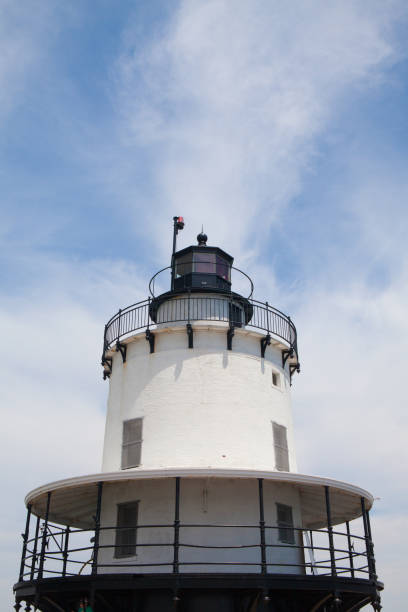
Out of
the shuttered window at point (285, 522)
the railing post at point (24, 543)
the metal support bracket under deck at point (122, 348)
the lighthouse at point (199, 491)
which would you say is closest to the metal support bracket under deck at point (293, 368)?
the lighthouse at point (199, 491)

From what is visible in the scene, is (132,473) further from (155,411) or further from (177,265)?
(177,265)

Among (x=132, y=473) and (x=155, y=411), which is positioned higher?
(x=155, y=411)

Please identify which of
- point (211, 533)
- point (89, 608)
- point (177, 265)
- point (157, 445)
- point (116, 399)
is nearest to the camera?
point (89, 608)

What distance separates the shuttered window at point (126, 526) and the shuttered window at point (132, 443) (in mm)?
1237

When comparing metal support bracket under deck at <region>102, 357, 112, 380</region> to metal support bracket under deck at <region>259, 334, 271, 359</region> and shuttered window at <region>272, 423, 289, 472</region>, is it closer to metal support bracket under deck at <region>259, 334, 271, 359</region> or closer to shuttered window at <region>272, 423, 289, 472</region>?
metal support bracket under deck at <region>259, 334, 271, 359</region>

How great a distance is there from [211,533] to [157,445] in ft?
9.97

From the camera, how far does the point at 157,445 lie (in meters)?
18.5

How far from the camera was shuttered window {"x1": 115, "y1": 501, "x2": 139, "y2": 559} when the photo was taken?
57.3 ft

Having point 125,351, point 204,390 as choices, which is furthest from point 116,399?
point 204,390

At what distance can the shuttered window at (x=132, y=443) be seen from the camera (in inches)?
739

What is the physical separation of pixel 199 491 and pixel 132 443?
2818 mm

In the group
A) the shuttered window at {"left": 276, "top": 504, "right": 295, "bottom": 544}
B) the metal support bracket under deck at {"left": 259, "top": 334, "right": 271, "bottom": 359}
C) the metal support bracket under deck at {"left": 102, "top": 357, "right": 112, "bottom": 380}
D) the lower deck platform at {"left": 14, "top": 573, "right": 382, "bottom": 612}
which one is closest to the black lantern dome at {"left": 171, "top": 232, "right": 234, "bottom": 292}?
the metal support bracket under deck at {"left": 259, "top": 334, "right": 271, "bottom": 359}

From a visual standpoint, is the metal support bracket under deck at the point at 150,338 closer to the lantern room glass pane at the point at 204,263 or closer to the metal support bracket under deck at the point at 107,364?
the metal support bracket under deck at the point at 107,364

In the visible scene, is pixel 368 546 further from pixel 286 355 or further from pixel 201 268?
pixel 201 268
